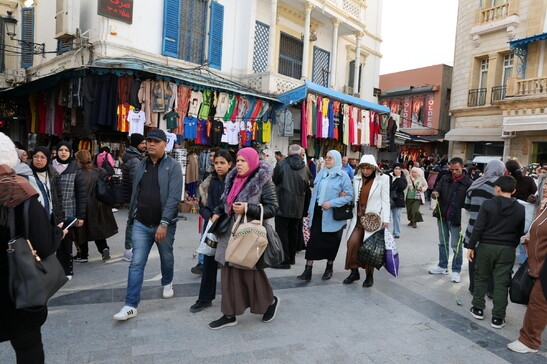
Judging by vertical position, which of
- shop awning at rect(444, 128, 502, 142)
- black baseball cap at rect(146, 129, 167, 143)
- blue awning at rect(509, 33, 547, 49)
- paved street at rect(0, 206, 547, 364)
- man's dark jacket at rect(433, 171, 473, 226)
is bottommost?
paved street at rect(0, 206, 547, 364)

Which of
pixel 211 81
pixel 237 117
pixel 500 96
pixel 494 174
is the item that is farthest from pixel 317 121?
pixel 500 96

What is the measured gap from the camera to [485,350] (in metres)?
3.41

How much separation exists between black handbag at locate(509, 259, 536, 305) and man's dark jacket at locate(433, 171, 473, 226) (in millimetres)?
1621

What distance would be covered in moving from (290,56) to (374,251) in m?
11.5

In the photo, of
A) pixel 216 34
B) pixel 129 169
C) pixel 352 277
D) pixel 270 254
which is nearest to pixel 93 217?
pixel 129 169

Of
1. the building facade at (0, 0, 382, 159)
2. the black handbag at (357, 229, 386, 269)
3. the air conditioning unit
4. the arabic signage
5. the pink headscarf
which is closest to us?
the pink headscarf

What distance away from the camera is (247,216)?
3535mm

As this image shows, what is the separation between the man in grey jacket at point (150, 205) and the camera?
367 cm

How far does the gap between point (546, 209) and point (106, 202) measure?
5343 mm

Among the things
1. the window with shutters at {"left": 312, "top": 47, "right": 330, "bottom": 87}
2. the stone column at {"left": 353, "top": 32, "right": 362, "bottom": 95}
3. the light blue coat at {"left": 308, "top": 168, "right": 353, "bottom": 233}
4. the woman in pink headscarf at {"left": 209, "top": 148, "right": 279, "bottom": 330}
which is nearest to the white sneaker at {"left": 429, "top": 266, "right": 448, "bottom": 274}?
the light blue coat at {"left": 308, "top": 168, "right": 353, "bottom": 233}

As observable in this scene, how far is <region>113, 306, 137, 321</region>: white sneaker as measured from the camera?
3566 mm

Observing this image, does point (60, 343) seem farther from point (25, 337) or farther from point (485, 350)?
point (485, 350)

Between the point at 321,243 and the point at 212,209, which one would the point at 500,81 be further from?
the point at 212,209

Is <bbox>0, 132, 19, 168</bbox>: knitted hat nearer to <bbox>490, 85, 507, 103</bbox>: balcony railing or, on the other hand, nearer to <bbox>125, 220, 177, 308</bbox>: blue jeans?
<bbox>125, 220, 177, 308</bbox>: blue jeans
